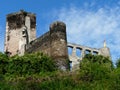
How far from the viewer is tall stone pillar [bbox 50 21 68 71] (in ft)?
117

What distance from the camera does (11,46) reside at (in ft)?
155

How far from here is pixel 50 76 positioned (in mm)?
27609

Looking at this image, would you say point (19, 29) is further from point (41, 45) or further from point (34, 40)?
point (41, 45)

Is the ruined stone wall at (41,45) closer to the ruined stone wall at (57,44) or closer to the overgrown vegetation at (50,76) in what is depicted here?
the ruined stone wall at (57,44)

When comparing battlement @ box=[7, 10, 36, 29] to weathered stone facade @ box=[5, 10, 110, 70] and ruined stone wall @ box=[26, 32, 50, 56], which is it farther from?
ruined stone wall @ box=[26, 32, 50, 56]

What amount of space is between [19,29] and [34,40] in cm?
468

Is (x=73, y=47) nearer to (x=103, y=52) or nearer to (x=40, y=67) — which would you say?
(x=103, y=52)

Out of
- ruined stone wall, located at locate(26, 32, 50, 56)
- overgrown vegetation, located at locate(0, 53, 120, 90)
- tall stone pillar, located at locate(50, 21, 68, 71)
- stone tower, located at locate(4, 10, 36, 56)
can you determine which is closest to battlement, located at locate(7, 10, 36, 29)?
stone tower, located at locate(4, 10, 36, 56)

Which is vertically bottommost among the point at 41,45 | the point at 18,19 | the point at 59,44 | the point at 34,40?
the point at 59,44

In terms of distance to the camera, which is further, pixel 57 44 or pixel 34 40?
pixel 34 40

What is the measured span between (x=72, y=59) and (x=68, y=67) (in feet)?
42.1

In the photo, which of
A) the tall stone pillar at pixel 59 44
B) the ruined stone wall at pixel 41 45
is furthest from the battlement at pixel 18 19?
the tall stone pillar at pixel 59 44

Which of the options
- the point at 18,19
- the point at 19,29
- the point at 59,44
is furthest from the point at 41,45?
the point at 18,19

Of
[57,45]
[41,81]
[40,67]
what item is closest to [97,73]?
[41,81]
